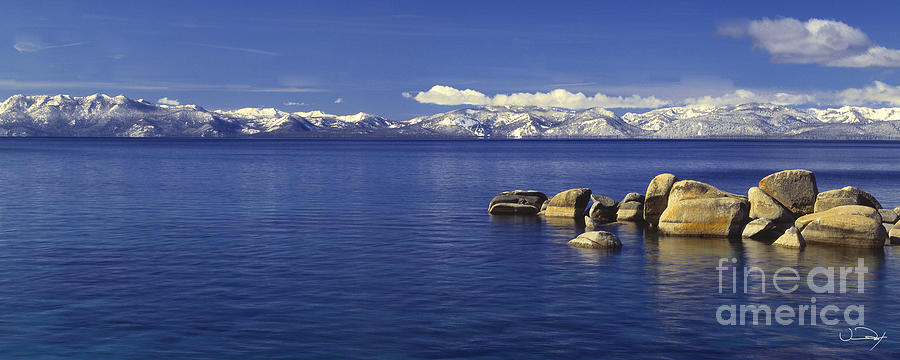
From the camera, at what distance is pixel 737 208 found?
35.9 metres

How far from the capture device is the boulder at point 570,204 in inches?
1769

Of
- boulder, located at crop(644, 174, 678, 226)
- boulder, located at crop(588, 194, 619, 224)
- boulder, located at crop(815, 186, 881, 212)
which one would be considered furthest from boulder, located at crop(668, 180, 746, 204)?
boulder, located at crop(588, 194, 619, 224)

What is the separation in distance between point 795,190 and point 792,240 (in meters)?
8.61

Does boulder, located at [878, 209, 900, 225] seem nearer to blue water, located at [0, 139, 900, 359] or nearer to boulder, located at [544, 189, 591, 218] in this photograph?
blue water, located at [0, 139, 900, 359]

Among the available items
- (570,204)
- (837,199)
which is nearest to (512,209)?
(570,204)

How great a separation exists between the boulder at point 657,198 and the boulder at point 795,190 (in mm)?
4968

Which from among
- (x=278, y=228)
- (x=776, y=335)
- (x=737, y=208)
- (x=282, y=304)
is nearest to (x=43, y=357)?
(x=282, y=304)

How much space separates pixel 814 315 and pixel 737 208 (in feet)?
53.1

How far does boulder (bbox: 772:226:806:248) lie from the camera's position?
3216 centimetres

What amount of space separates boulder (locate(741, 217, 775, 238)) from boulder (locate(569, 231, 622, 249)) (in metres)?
7.17

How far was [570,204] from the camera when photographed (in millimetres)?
45125

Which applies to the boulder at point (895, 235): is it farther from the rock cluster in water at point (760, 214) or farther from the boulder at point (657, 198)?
the boulder at point (657, 198)

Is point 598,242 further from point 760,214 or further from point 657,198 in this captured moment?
point 760,214
